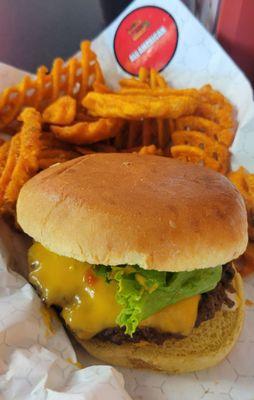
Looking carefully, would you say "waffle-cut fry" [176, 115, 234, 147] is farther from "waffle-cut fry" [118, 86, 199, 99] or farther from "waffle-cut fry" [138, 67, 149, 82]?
"waffle-cut fry" [138, 67, 149, 82]

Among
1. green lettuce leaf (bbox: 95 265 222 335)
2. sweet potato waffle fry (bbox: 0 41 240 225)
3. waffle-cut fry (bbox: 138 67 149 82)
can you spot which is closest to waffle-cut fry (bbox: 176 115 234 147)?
sweet potato waffle fry (bbox: 0 41 240 225)

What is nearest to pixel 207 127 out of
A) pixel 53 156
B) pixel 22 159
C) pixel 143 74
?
pixel 143 74

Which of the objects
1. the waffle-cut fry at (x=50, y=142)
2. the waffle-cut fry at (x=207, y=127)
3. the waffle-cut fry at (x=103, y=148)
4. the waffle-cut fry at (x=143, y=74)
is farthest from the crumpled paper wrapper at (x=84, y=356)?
the waffle-cut fry at (x=103, y=148)

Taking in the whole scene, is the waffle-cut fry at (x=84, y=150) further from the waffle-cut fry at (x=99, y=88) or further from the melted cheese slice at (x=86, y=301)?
the melted cheese slice at (x=86, y=301)

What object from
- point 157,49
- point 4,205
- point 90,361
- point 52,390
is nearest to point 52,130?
point 4,205

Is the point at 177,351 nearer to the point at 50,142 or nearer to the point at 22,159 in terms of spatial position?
the point at 22,159

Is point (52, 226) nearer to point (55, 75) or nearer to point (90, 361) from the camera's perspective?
point (90, 361)
